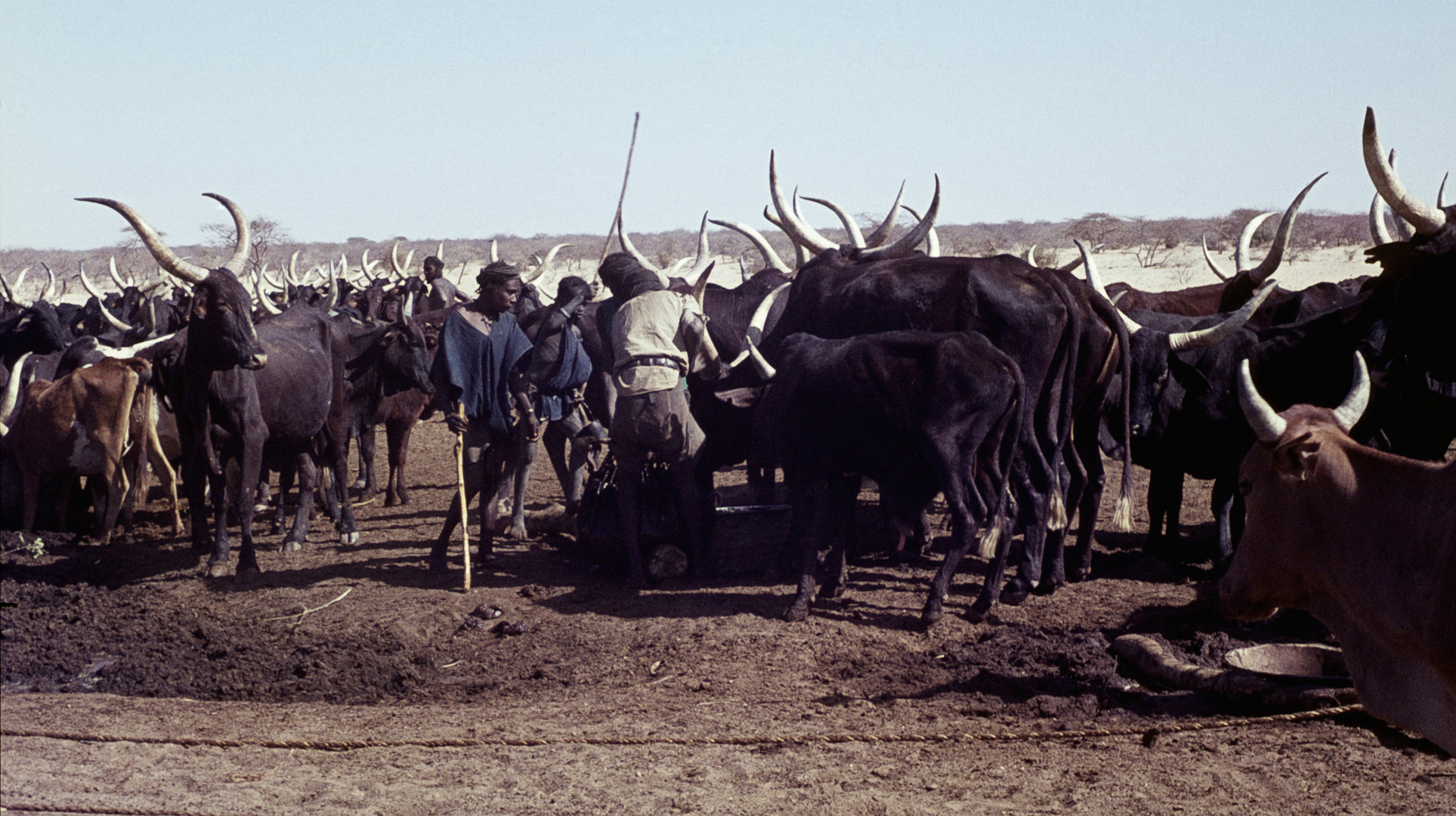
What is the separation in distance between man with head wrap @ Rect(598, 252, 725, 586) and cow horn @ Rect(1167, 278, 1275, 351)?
3261 millimetres

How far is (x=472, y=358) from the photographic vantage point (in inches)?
334

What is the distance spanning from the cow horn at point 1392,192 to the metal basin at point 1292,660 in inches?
76.8

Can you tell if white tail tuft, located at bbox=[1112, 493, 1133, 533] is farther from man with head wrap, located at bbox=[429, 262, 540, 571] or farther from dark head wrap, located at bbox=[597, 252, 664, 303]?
man with head wrap, located at bbox=[429, 262, 540, 571]

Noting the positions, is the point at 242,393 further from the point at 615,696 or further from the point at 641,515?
the point at 615,696

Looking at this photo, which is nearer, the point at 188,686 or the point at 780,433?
the point at 188,686

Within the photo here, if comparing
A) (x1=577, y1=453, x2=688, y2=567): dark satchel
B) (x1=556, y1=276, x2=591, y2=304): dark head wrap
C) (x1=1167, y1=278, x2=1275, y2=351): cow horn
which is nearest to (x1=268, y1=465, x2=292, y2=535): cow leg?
(x1=556, y1=276, x2=591, y2=304): dark head wrap

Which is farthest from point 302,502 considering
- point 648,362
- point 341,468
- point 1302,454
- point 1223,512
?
point 1302,454

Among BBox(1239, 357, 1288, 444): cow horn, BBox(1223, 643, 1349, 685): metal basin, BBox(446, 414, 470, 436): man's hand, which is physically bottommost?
BBox(1223, 643, 1349, 685): metal basin

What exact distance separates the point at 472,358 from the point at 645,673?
2.93m

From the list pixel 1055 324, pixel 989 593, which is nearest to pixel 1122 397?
pixel 1055 324

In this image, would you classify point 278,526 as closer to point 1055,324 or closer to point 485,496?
point 485,496

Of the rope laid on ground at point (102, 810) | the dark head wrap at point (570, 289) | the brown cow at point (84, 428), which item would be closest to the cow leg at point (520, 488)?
the dark head wrap at point (570, 289)

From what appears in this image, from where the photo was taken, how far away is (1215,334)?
333 inches

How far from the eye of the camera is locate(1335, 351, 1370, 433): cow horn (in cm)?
402
